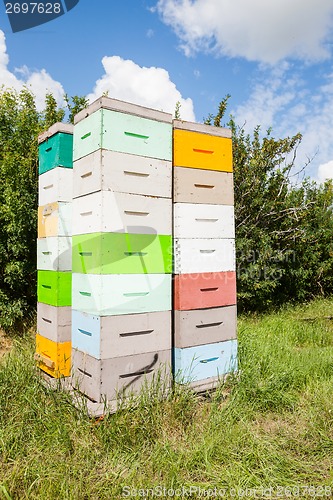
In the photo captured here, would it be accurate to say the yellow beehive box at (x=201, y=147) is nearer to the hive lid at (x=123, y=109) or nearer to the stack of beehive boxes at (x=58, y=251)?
the hive lid at (x=123, y=109)

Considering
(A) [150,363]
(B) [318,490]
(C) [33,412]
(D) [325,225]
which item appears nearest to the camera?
(B) [318,490]

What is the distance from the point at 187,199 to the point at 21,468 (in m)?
2.39

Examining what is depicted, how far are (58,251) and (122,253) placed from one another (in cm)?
90

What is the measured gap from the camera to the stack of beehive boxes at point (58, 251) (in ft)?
11.5

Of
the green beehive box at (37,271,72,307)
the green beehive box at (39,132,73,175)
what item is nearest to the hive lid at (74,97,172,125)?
the green beehive box at (39,132,73,175)

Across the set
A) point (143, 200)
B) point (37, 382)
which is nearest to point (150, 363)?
point (37, 382)

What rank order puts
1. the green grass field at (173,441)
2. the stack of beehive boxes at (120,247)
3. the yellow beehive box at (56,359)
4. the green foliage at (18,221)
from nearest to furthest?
the green grass field at (173,441)
the stack of beehive boxes at (120,247)
the yellow beehive box at (56,359)
the green foliage at (18,221)

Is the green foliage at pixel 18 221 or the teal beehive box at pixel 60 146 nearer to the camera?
the teal beehive box at pixel 60 146

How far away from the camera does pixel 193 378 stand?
3.28m

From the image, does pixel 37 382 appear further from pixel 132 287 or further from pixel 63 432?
pixel 132 287

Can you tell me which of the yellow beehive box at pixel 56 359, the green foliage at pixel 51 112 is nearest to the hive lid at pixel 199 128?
the yellow beehive box at pixel 56 359

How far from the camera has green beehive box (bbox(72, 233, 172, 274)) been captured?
2.91 meters

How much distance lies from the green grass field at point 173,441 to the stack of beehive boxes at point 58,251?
0.29 m

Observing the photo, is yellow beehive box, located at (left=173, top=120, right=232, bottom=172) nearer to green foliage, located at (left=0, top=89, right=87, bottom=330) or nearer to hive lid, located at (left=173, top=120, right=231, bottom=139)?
hive lid, located at (left=173, top=120, right=231, bottom=139)
